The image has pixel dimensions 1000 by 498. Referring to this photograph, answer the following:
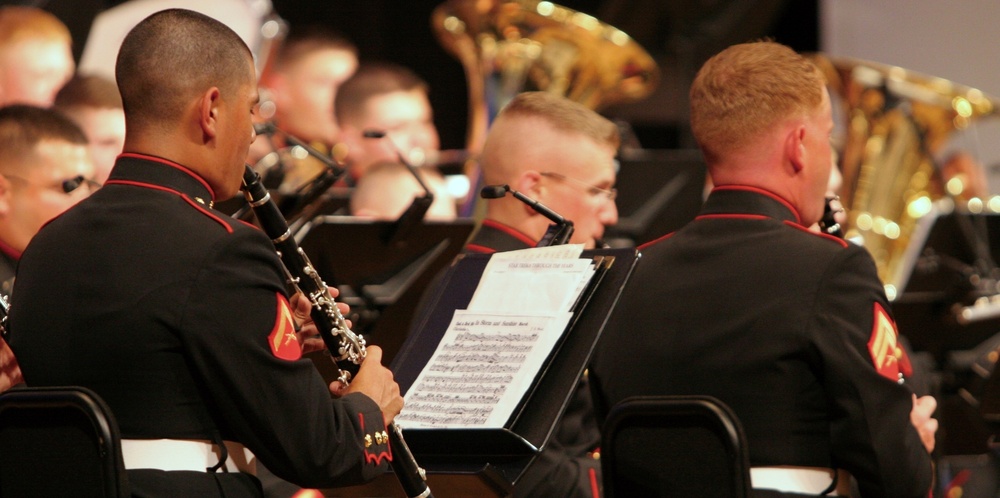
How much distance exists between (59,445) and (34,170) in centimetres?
190

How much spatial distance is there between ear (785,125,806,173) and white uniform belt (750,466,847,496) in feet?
1.99

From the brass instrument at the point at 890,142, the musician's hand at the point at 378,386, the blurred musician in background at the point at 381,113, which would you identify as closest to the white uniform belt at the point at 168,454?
the musician's hand at the point at 378,386

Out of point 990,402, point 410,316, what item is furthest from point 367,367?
point 990,402

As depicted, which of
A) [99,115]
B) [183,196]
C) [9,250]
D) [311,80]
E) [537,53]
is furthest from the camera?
[311,80]

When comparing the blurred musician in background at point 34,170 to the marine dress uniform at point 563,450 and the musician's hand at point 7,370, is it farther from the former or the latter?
the marine dress uniform at point 563,450

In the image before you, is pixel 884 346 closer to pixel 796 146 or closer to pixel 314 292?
pixel 796 146

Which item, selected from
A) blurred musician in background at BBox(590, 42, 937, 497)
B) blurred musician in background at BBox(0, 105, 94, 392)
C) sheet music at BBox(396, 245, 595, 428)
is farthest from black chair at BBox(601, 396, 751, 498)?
blurred musician in background at BBox(0, 105, 94, 392)

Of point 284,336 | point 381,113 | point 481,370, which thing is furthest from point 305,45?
point 284,336

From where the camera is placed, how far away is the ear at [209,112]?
2.02 metres

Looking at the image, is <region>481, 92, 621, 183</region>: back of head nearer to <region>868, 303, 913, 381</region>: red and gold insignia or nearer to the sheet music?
the sheet music

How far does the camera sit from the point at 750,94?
2471 millimetres

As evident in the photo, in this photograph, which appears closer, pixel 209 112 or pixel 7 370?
pixel 209 112

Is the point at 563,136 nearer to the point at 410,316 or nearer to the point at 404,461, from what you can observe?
the point at 410,316

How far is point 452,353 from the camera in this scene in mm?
2352
